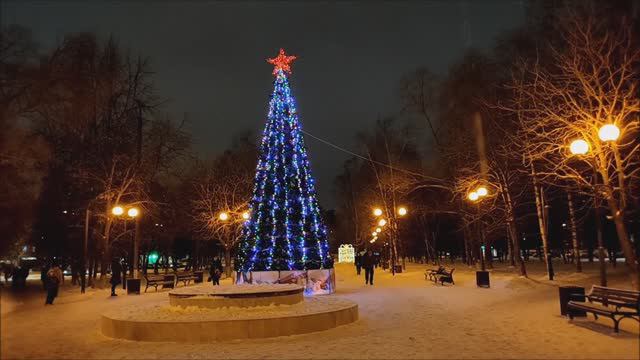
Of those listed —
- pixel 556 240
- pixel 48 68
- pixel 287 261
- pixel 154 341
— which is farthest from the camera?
pixel 556 240

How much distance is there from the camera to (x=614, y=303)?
10.2 metres

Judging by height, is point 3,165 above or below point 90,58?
below

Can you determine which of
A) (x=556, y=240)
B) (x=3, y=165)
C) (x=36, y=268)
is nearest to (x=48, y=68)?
(x=3, y=165)

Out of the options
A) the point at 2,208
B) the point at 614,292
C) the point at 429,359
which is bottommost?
the point at 429,359

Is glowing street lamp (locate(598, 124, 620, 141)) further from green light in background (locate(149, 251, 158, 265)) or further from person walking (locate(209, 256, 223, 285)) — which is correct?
green light in background (locate(149, 251, 158, 265))

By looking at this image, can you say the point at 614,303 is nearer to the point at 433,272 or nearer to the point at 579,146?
the point at 579,146

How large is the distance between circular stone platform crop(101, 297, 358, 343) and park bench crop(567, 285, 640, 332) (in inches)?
204

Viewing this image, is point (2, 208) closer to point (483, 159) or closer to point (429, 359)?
point (429, 359)

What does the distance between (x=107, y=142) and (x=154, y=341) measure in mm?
20701

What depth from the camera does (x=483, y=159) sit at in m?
25.3

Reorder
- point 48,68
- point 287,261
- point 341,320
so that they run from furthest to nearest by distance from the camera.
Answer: point 287,261 < point 341,320 < point 48,68

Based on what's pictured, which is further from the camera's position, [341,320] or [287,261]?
[287,261]

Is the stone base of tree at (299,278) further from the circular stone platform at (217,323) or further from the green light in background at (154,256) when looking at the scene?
the green light in background at (154,256)

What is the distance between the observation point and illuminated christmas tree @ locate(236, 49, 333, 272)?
20.7m
